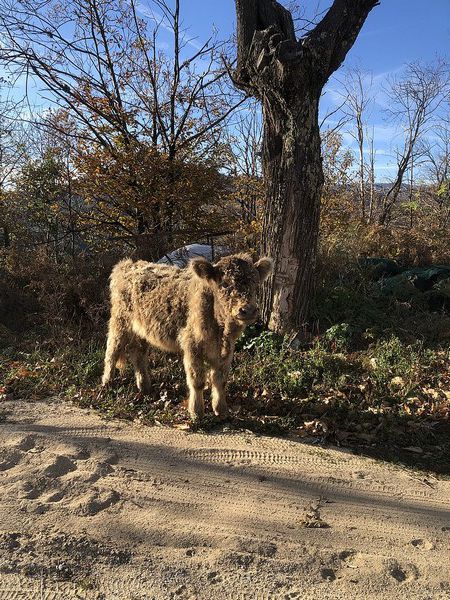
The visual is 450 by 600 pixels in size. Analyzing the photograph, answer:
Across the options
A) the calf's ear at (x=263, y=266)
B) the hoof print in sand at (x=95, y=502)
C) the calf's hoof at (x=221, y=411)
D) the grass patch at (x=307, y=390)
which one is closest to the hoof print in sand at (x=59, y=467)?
the hoof print in sand at (x=95, y=502)

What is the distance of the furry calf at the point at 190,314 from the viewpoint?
203 inches

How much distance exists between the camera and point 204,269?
5.20 metres

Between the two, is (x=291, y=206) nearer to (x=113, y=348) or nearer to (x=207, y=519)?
(x=113, y=348)

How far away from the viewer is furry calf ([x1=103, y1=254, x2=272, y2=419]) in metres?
5.15

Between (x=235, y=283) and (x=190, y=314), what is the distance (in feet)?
3.06

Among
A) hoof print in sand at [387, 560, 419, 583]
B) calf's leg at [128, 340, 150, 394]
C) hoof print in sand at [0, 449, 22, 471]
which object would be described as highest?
calf's leg at [128, 340, 150, 394]

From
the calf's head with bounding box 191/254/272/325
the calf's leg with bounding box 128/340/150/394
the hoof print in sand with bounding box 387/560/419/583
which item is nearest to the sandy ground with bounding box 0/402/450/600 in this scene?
the hoof print in sand with bounding box 387/560/419/583

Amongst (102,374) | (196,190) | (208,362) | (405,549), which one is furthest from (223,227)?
(405,549)

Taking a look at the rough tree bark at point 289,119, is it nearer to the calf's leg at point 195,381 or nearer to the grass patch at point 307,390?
the grass patch at point 307,390

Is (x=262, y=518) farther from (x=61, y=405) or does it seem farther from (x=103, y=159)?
(x=103, y=159)

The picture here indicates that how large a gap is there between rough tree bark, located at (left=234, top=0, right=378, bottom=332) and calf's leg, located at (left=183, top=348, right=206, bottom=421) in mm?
2549

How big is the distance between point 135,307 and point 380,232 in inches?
314

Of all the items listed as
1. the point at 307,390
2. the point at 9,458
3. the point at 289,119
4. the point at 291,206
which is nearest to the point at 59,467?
the point at 9,458

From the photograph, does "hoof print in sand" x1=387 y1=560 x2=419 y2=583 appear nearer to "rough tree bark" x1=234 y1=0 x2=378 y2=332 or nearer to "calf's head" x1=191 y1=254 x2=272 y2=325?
"calf's head" x1=191 y1=254 x2=272 y2=325
